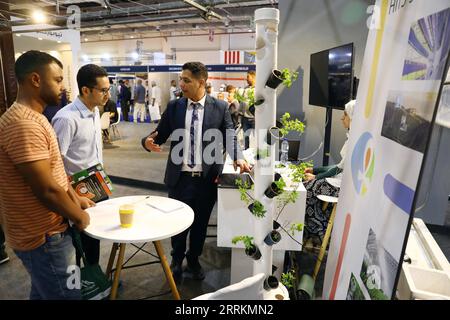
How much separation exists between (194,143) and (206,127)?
15 cm

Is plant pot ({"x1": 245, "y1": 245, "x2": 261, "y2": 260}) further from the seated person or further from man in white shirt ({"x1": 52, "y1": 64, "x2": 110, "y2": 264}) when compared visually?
the seated person

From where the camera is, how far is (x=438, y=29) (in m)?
0.73

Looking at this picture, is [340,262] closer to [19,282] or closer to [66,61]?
[19,282]

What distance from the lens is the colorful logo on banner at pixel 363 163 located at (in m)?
1.07

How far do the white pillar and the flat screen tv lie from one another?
1.94 meters

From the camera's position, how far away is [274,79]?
1225mm

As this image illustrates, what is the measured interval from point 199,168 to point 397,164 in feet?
5.56

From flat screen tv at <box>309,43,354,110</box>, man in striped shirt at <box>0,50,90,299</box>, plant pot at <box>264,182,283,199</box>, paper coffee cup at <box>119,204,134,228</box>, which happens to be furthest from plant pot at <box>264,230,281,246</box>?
flat screen tv at <box>309,43,354,110</box>

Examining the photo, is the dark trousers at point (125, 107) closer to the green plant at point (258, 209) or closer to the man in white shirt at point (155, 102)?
the man in white shirt at point (155, 102)

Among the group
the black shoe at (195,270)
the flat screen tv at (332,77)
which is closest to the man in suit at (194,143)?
the black shoe at (195,270)

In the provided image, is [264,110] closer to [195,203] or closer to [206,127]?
[206,127]

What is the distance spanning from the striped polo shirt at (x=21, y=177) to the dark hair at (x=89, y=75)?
720mm
